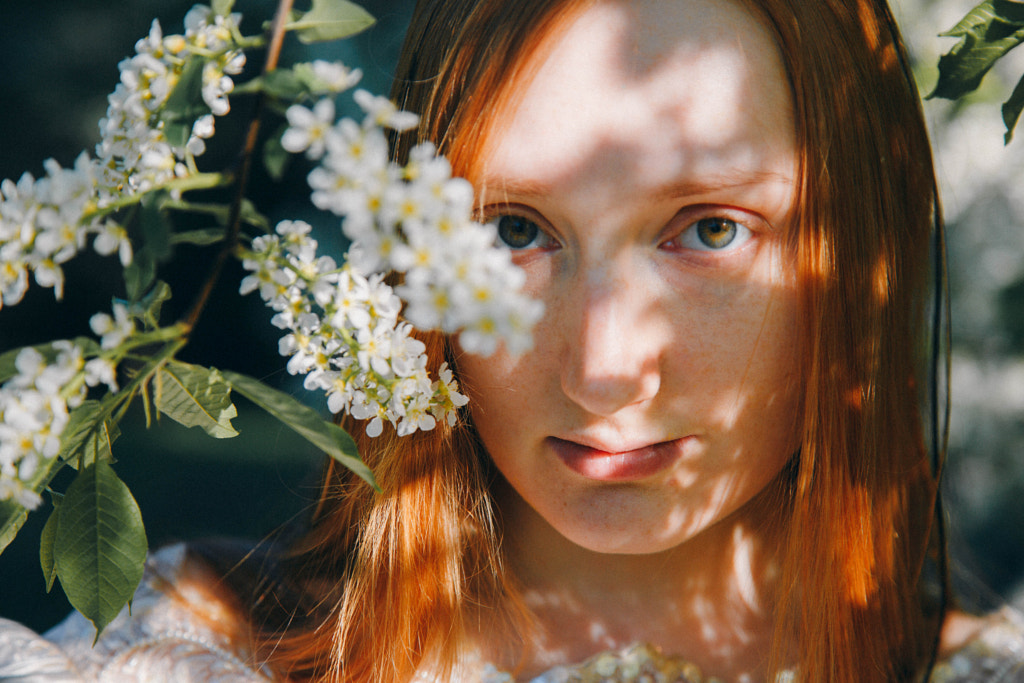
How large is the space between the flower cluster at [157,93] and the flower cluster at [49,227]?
0.19ft

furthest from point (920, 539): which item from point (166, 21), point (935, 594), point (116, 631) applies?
point (166, 21)

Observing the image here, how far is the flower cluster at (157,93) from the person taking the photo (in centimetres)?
84

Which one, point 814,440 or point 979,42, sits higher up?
point 979,42

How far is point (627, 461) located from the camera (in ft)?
4.04

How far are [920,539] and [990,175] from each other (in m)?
1.63

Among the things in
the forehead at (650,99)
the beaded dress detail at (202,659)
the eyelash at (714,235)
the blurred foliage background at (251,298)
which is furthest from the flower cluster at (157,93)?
the blurred foliage background at (251,298)

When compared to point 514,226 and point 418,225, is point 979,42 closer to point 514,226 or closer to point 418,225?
point 514,226

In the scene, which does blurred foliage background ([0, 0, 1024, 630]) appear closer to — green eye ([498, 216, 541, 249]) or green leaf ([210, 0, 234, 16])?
green eye ([498, 216, 541, 249])

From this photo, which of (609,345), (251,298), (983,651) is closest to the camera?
(609,345)

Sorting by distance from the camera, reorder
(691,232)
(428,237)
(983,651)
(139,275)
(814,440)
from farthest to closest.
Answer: (983,651) < (814,440) < (691,232) < (139,275) < (428,237)

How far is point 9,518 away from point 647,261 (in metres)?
0.83

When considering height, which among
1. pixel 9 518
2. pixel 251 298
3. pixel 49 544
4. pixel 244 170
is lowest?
pixel 251 298

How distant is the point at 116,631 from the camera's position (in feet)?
5.04

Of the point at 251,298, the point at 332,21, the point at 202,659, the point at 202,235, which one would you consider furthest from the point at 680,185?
the point at 251,298
